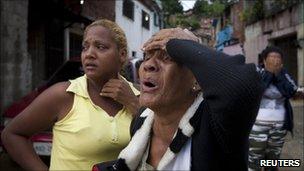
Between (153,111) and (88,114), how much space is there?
2.19 ft

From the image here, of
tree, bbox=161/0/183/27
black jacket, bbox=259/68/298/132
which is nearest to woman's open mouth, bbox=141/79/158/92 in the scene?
black jacket, bbox=259/68/298/132

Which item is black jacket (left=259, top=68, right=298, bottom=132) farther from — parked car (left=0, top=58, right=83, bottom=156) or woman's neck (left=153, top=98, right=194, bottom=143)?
woman's neck (left=153, top=98, right=194, bottom=143)

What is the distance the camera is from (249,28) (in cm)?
2438

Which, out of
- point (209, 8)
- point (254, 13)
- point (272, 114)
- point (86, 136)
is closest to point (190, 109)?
point (86, 136)

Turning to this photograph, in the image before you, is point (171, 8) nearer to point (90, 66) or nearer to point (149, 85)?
point (90, 66)

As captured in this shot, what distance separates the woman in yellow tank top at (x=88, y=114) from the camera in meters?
2.34

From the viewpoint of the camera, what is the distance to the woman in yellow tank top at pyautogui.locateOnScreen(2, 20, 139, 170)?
2338mm

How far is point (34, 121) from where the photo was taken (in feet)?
7.98

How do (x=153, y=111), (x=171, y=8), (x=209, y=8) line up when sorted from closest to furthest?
(x=153, y=111)
(x=171, y=8)
(x=209, y=8)

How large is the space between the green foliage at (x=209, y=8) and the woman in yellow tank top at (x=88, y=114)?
105ft

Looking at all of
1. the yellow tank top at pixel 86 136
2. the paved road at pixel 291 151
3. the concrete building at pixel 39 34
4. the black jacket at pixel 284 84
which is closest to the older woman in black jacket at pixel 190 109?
the yellow tank top at pixel 86 136

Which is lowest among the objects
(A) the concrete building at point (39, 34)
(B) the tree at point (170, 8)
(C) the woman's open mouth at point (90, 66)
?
(C) the woman's open mouth at point (90, 66)

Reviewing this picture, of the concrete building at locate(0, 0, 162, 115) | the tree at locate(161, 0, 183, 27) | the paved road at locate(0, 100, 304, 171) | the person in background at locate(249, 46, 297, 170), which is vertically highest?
the tree at locate(161, 0, 183, 27)

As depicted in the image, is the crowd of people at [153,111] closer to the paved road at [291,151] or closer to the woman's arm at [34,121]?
the woman's arm at [34,121]
